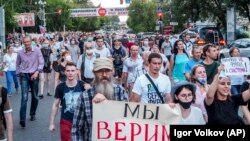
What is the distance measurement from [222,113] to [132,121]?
944 mm

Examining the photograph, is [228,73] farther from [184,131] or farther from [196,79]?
[184,131]

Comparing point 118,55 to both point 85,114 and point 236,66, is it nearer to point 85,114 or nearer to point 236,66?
point 236,66

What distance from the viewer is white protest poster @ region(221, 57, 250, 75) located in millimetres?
6847

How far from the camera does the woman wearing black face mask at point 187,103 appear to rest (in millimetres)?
5254

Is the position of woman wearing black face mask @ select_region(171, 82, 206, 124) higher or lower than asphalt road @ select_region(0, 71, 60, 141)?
higher

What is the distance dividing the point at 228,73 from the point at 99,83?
2051 millimetres

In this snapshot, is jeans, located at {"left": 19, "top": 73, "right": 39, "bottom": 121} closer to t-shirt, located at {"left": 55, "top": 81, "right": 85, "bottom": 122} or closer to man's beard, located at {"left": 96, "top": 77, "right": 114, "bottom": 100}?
t-shirt, located at {"left": 55, "top": 81, "right": 85, "bottom": 122}

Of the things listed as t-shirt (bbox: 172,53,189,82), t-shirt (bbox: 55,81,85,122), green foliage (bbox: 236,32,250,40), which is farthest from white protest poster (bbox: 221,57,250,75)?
green foliage (bbox: 236,32,250,40)

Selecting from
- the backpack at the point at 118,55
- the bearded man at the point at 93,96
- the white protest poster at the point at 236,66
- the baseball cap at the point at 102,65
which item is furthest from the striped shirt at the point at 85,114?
the backpack at the point at 118,55

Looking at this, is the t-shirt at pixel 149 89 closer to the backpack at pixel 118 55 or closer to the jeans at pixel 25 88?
the jeans at pixel 25 88

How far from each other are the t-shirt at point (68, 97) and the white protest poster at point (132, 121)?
1016 mm

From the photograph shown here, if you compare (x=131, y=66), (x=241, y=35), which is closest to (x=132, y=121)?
(x=131, y=66)

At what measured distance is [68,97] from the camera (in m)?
6.27

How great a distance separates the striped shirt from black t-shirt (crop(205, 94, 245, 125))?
928 mm
